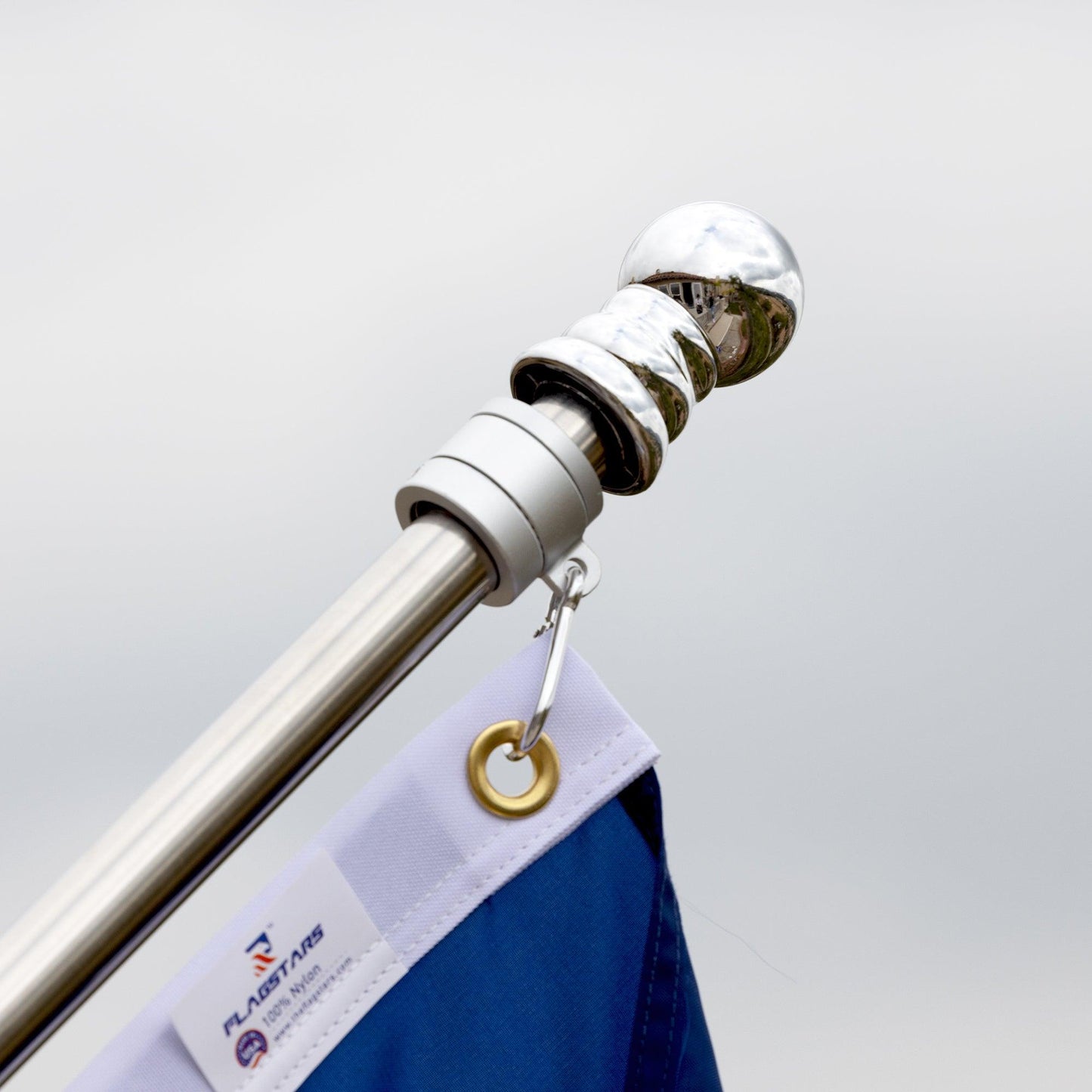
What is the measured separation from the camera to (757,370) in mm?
390

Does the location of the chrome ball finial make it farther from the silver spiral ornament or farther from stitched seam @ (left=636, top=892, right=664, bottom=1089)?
stitched seam @ (left=636, top=892, right=664, bottom=1089)

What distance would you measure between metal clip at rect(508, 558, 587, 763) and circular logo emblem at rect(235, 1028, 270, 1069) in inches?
4.0

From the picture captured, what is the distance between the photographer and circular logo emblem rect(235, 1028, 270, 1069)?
1.19 ft

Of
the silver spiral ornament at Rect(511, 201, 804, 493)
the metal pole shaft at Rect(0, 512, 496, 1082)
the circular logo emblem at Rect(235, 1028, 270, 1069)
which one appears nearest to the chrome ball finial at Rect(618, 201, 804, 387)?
the silver spiral ornament at Rect(511, 201, 804, 493)

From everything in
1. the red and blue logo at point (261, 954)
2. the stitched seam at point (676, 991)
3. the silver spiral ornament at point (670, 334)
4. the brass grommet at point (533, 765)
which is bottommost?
the stitched seam at point (676, 991)

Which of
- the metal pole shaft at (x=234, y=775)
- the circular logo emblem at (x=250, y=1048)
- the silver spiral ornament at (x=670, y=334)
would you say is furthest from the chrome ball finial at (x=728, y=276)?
the circular logo emblem at (x=250, y=1048)

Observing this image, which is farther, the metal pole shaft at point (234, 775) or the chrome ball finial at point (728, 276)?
the chrome ball finial at point (728, 276)

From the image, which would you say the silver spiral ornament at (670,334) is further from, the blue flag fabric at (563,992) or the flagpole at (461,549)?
the blue flag fabric at (563,992)

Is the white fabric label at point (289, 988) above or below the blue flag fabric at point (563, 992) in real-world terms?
above

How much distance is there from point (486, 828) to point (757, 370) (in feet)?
0.50

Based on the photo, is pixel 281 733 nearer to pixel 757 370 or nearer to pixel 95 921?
pixel 95 921

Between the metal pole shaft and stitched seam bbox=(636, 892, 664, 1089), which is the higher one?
the metal pole shaft

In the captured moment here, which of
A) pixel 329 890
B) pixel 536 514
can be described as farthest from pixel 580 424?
pixel 329 890

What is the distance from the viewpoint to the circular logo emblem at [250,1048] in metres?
0.36
